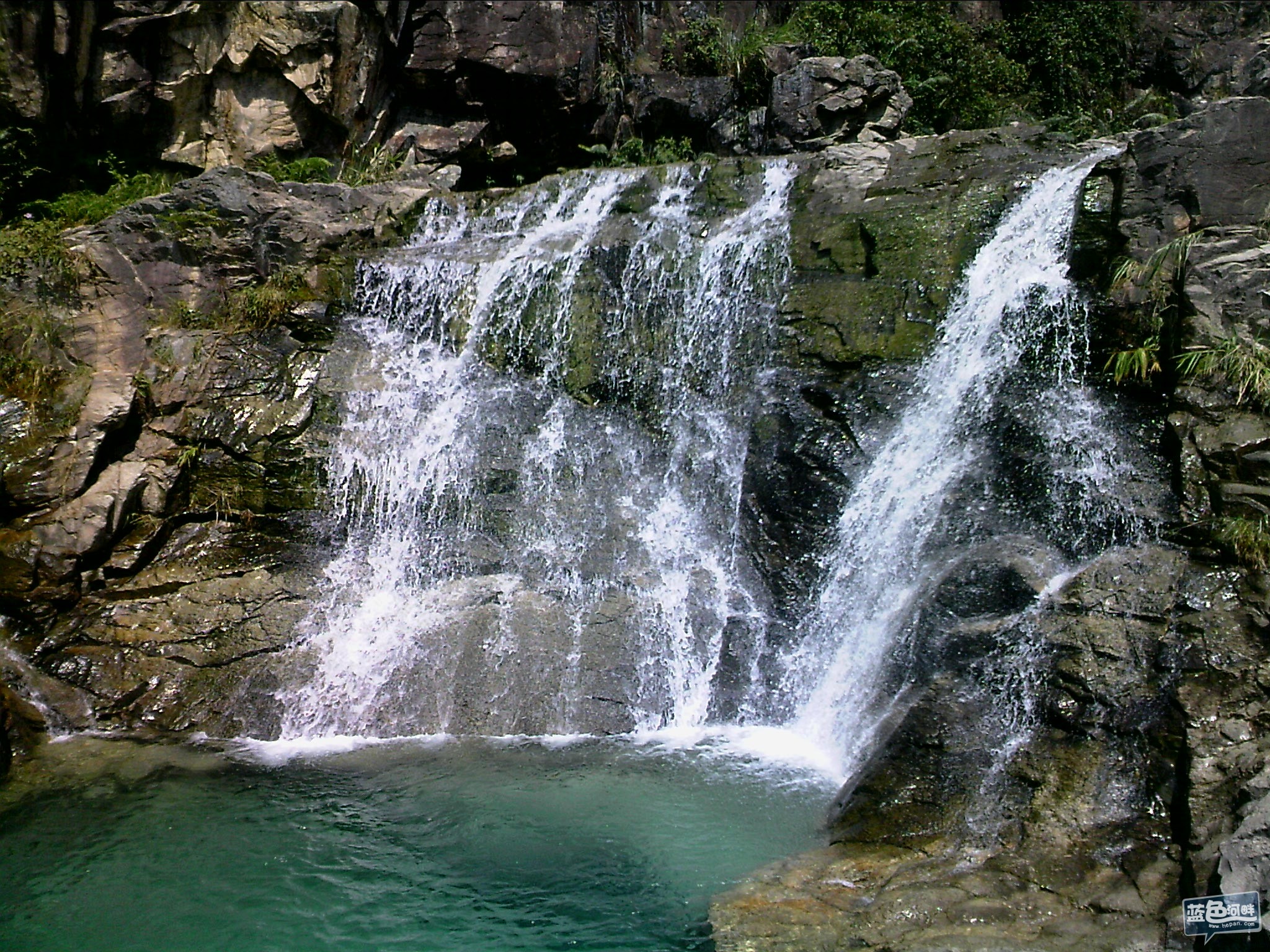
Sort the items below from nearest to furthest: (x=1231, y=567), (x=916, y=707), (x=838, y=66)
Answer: (x=1231, y=567)
(x=916, y=707)
(x=838, y=66)

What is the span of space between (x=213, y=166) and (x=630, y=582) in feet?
26.8

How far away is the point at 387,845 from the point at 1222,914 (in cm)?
451

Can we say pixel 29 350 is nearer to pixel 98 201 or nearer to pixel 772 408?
pixel 98 201

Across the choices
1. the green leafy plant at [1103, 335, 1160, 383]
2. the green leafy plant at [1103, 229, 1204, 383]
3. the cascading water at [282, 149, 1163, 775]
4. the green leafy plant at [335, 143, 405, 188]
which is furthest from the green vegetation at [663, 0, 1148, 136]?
the green leafy plant at [1103, 335, 1160, 383]

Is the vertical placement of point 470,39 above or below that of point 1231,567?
above

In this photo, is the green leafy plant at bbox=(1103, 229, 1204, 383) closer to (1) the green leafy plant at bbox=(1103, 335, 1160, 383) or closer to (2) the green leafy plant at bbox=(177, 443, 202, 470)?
(1) the green leafy plant at bbox=(1103, 335, 1160, 383)

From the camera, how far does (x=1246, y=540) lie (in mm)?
6082

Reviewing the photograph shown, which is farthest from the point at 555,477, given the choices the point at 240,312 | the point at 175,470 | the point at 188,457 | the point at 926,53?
the point at 926,53

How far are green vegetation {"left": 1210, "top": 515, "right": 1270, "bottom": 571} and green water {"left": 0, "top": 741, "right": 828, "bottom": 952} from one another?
2999 millimetres

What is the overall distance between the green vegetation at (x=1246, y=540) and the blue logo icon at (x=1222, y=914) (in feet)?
7.28

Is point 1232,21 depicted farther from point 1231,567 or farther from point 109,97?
point 109,97

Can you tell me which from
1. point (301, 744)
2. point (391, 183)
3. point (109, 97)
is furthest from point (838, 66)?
point (301, 744)

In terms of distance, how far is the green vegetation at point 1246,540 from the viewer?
6000mm

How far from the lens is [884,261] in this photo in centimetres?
909
